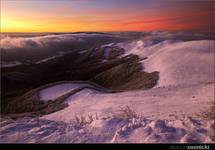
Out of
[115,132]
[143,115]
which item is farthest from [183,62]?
[115,132]

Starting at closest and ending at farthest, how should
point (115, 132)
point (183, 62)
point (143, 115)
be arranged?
point (115, 132) < point (143, 115) < point (183, 62)

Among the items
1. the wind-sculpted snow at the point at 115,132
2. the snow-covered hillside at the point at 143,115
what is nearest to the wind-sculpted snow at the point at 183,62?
the snow-covered hillside at the point at 143,115

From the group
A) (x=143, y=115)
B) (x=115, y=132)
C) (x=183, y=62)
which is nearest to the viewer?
(x=115, y=132)

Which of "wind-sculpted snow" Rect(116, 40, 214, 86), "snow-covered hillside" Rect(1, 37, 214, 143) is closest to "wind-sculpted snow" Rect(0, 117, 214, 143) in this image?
"snow-covered hillside" Rect(1, 37, 214, 143)

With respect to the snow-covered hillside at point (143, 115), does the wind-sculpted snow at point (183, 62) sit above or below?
above

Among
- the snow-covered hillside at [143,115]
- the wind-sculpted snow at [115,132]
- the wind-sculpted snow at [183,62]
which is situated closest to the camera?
the wind-sculpted snow at [115,132]

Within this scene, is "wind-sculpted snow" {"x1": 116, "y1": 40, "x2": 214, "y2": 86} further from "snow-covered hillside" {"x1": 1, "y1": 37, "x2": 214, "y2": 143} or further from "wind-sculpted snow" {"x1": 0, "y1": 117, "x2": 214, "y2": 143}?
"wind-sculpted snow" {"x1": 0, "y1": 117, "x2": 214, "y2": 143}

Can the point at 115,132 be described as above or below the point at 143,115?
below

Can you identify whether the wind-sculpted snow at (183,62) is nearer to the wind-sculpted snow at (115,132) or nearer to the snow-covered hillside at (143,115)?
the snow-covered hillside at (143,115)

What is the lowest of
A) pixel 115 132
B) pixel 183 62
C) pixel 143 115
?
pixel 115 132

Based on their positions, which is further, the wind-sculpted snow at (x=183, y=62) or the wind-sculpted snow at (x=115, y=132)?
the wind-sculpted snow at (x=183, y=62)

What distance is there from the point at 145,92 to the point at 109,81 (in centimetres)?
549

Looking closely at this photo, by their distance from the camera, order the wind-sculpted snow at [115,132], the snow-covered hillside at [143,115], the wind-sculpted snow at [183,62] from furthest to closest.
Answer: the wind-sculpted snow at [183,62], the snow-covered hillside at [143,115], the wind-sculpted snow at [115,132]

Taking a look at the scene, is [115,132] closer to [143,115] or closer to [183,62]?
[143,115]
